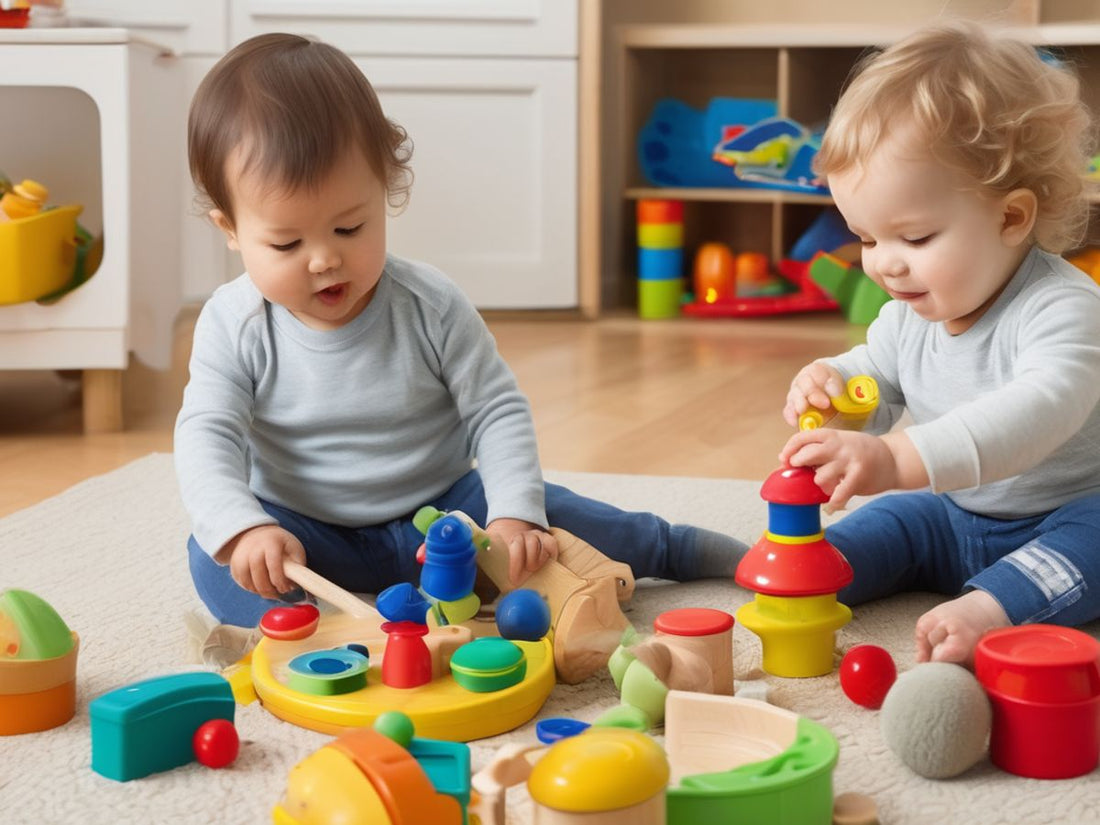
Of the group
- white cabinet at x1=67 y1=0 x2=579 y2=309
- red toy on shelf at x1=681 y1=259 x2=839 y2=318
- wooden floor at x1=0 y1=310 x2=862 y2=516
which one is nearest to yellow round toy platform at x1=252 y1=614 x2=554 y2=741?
wooden floor at x1=0 y1=310 x2=862 y2=516

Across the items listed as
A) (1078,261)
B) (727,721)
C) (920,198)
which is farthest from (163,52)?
(1078,261)

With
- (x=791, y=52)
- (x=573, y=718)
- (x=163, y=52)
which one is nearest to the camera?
(x=573, y=718)

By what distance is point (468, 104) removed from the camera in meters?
2.60

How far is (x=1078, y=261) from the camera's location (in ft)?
8.14

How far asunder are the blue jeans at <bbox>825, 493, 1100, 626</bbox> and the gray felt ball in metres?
0.19

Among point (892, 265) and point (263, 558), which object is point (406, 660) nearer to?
point (263, 558)

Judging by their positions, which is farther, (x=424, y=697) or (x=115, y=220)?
(x=115, y=220)

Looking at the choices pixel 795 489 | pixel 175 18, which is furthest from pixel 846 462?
pixel 175 18

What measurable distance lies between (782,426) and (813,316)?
106 cm

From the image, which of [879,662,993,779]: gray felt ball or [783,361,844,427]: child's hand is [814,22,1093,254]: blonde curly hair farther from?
[879,662,993,779]: gray felt ball

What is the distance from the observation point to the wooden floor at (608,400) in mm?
1596

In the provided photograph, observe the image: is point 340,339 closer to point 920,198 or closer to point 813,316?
point 920,198

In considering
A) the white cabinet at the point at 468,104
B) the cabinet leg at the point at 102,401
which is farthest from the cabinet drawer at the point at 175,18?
the cabinet leg at the point at 102,401

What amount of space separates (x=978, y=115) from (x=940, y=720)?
41 centimetres
